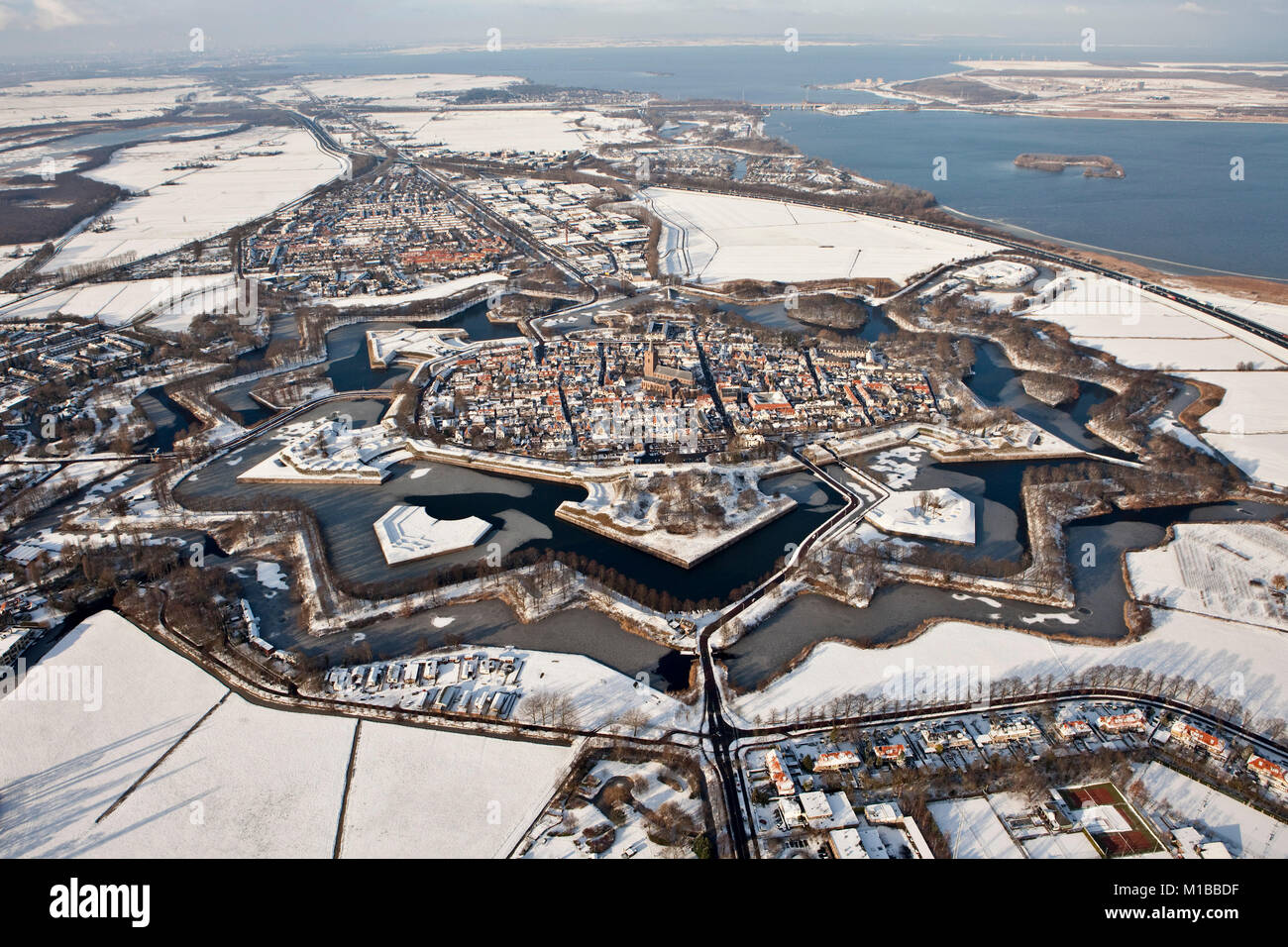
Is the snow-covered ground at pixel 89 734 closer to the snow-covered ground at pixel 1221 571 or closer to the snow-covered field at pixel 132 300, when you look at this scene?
the snow-covered ground at pixel 1221 571

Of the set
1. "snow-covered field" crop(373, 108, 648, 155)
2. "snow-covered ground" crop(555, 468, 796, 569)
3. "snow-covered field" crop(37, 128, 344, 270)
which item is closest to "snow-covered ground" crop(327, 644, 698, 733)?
"snow-covered ground" crop(555, 468, 796, 569)

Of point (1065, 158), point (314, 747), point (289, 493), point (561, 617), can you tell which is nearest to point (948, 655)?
point (561, 617)

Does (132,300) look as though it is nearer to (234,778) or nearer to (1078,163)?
(234,778)

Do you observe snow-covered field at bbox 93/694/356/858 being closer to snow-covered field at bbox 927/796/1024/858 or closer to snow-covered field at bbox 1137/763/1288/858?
snow-covered field at bbox 927/796/1024/858

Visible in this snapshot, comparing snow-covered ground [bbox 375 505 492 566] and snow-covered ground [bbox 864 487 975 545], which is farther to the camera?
snow-covered ground [bbox 864 487 975 545]

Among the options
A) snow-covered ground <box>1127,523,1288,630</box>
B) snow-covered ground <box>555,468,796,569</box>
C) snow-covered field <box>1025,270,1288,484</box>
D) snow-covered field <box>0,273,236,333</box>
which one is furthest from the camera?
snow-covered field <box>0,273,236,333</box>
